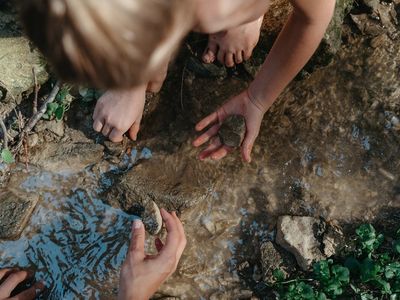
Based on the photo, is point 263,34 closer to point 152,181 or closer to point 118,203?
point 152,181

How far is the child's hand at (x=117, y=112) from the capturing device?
2348 millimetres

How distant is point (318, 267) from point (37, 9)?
1.59 metres

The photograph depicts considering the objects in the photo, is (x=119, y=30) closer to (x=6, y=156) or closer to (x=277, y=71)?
(x=277, y=71)

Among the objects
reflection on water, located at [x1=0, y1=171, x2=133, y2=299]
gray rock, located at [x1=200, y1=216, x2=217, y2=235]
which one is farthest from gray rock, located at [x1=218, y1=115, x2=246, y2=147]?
reflection on water, located at [x1=0, y1=171, x2=133, y2=299]

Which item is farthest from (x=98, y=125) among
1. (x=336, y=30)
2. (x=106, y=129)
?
(x=336, y=30)

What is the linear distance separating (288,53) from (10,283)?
1531 mm

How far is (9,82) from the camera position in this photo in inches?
94.9

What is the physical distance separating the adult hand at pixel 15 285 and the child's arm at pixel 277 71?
3.06 feet

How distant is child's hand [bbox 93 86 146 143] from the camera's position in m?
2.35

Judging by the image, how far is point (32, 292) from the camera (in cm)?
218

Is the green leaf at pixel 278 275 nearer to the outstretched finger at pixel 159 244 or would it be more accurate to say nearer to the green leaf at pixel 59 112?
the outstretched finger at pixel 159 244

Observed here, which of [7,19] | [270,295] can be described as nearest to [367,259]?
[270,295]

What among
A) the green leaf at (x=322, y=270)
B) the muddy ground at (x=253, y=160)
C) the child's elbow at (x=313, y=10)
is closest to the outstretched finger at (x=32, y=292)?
the muddy ground at (x=253, y=160)

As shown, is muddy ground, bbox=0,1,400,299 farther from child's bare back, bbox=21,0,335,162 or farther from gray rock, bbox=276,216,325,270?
child's bare back, bbox=21,0,335,162
